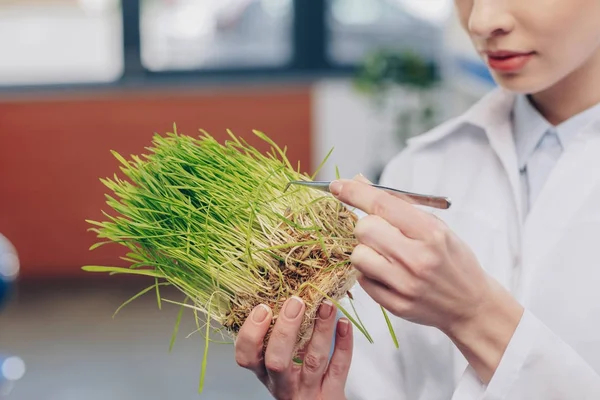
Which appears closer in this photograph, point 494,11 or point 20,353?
point 494,11

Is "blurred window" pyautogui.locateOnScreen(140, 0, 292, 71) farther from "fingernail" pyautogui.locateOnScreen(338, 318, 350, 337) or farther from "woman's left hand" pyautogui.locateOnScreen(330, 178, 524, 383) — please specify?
"woman's left hand" pyautogui.locateOnScreen(330, 178, 524, 383)

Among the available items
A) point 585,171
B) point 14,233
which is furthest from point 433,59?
point 585,171

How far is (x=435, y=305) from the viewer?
0.83 m

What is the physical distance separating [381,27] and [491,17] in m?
5.11

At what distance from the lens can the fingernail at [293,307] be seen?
3.03ft

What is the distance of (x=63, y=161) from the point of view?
5312mm

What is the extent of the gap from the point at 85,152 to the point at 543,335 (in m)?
4.77

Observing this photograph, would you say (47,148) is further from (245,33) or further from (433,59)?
(433,59)

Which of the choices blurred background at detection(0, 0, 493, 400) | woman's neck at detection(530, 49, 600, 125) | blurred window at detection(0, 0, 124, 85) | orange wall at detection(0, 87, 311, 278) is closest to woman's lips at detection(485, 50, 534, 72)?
woman's neck at detection(530, 49, 600, 125)

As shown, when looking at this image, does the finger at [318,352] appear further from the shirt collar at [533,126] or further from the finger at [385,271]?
the shirt collar at [533,126]

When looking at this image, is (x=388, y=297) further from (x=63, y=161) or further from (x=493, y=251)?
(x=63, y=161)

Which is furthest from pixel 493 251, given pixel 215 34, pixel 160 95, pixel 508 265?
pixel 215 34

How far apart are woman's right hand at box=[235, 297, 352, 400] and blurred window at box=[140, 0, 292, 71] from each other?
477 centimetres

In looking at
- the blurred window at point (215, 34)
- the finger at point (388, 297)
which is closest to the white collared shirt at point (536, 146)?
the finger at point (388, 297)
